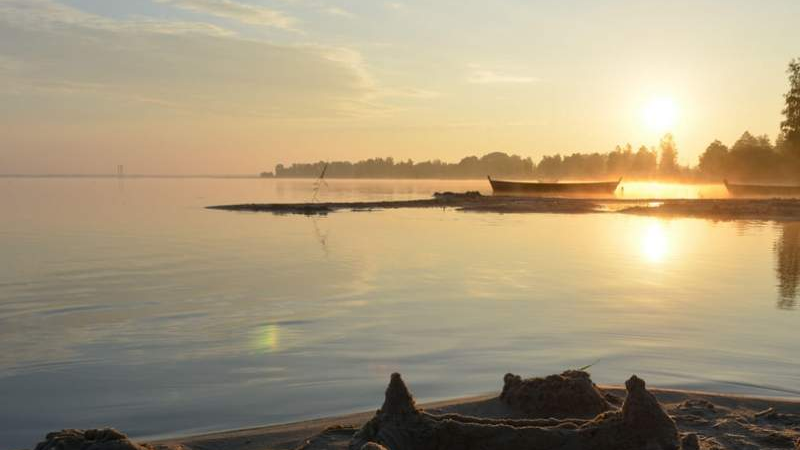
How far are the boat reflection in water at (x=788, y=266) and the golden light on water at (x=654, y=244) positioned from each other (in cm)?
363

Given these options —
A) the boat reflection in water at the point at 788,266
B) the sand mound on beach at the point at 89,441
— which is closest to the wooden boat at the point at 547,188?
the boat reflection in water at the point at 788,266

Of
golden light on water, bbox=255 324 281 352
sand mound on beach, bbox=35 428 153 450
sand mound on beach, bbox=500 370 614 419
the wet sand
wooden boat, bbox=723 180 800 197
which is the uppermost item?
wooden boat, bbox=723 180 800 197

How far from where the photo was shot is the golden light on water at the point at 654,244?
→ 2450cm

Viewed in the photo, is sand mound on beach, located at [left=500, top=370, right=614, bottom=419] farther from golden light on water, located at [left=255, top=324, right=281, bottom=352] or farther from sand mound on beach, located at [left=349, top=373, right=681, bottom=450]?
golden light on water, located at [left=255, top=324, right=281, bottom=352]

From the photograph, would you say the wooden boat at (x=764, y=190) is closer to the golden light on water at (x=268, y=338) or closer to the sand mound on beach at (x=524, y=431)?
the golden light on water at (x=268, y=338)

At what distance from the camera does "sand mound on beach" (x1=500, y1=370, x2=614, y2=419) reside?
700cm

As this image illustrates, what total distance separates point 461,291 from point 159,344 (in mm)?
7440

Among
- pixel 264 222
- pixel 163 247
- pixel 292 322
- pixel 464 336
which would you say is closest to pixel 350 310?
pixel 292 322

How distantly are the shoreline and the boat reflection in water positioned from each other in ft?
25.4

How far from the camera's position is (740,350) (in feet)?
33.9

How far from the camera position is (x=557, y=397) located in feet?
23.2

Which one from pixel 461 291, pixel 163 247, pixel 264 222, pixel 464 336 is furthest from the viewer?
pixel 264 222

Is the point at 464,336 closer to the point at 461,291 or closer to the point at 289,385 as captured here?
the point at 289,385

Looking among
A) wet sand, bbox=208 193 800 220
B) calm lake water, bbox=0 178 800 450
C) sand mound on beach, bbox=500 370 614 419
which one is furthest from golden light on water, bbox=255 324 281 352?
wet sand, bbox=208 193 800 220
